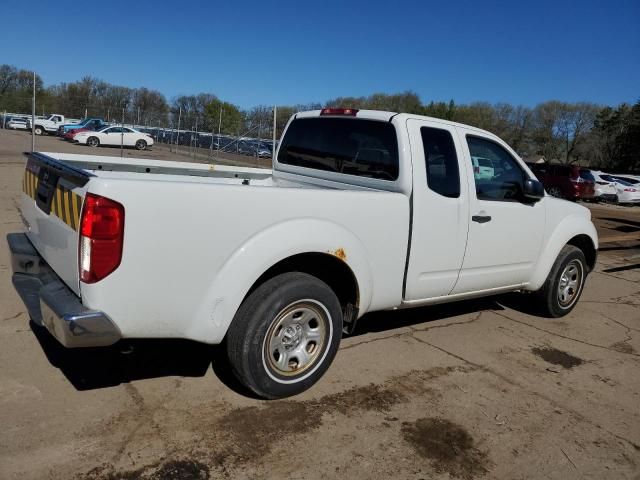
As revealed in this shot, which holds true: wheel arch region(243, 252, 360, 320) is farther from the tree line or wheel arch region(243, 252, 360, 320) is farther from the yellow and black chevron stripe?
the tree line

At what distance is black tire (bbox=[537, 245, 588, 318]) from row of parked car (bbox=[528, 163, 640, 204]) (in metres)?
20.6

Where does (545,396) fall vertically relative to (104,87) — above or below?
below

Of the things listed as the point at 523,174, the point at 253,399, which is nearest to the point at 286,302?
the point at 253,399

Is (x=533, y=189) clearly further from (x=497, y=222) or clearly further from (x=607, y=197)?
(x=607, y=197)

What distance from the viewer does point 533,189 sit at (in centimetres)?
477

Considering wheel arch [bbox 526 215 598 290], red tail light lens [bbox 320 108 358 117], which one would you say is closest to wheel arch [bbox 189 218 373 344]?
red tail light lens [bbox 320 108 358 117]

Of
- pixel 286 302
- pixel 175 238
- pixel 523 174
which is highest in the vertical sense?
pixel 523 174

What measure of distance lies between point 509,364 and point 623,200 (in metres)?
27.8

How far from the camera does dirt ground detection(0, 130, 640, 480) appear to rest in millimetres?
2758

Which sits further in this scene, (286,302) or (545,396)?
(545,396)

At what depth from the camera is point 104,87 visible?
171 ft

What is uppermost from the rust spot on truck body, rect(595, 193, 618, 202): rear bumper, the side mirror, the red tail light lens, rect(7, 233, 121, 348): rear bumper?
the red tail light lens

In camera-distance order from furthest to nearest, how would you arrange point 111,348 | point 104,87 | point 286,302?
point 104,87 < point 111,348 < point 286,302

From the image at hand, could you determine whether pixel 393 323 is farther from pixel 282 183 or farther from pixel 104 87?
pixel 104 87
